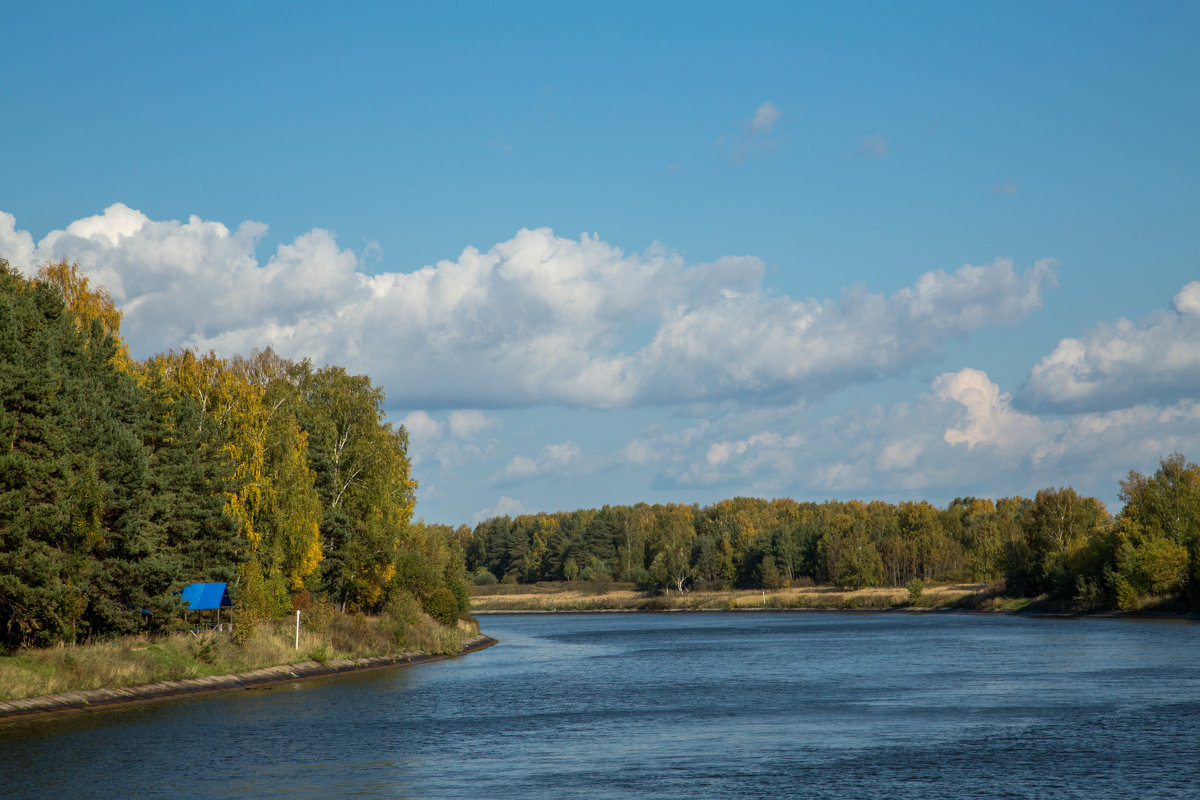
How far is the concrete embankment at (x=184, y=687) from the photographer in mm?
35594

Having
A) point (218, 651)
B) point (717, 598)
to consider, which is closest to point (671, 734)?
point (218, 651)

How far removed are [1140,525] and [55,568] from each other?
8991 cm

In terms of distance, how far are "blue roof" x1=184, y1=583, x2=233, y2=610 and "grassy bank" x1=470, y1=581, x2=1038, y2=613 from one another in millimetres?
86895

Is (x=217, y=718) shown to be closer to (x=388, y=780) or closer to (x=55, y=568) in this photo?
(x=55, y=568)

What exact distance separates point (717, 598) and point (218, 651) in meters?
118

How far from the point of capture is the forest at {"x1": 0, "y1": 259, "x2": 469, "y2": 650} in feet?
118

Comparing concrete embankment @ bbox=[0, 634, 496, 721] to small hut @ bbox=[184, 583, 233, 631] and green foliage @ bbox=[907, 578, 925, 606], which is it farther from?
green foliage @ bbox=[907, 578, 925, 606]

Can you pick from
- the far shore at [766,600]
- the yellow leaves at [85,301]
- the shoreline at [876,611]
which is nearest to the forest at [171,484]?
the yellow leaves at [85,301]

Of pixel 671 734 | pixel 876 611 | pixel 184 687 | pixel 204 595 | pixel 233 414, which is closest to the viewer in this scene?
pixel 671 734

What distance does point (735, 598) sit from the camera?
159500 millimetres

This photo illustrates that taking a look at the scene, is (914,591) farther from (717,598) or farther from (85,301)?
(85,301)

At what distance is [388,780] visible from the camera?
85.7 ft

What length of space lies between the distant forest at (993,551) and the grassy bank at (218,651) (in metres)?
60.4

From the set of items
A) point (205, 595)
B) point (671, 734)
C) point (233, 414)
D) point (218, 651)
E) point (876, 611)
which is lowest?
point (876, 611)
